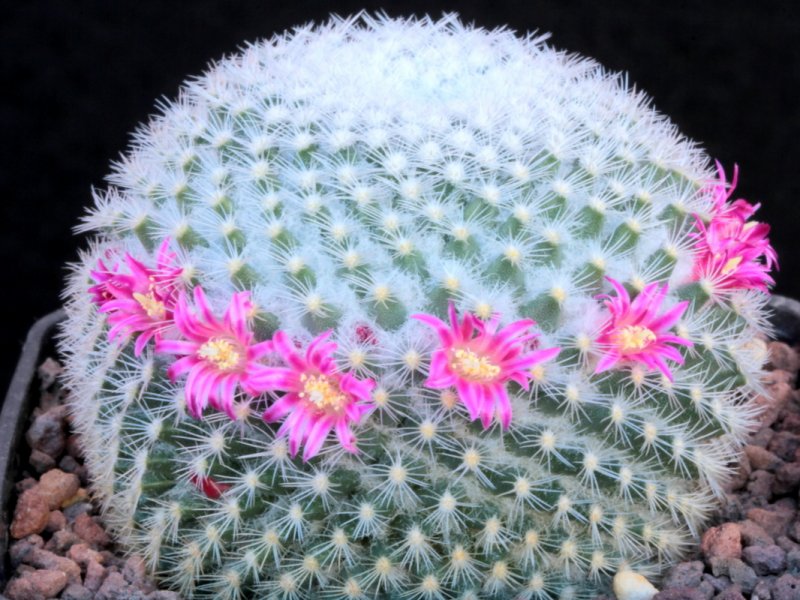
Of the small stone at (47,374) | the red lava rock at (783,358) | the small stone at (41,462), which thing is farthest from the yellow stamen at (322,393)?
the red lava rock at (783,358)

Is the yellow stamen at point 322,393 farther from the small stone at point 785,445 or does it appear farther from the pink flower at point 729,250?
the small stone at point 785,445

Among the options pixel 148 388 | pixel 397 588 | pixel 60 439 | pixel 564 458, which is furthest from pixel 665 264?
pixel 60 439

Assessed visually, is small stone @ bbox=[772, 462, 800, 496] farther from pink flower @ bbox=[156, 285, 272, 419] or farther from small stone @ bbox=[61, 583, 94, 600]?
small stone @ bbox=[61, 583, 94, 600]

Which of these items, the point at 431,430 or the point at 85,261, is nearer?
the point at 431,430

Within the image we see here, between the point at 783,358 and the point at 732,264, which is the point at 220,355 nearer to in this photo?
the point at 732,264

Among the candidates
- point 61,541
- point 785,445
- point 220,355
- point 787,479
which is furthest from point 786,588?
point 61,541

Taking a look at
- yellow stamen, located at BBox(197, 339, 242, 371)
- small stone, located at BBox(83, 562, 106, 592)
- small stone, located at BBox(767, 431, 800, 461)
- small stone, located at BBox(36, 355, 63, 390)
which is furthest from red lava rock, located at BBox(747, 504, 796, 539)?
small stone, located at BBox(36, 355, 63, 390)

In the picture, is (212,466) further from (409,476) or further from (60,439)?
(60,439)
